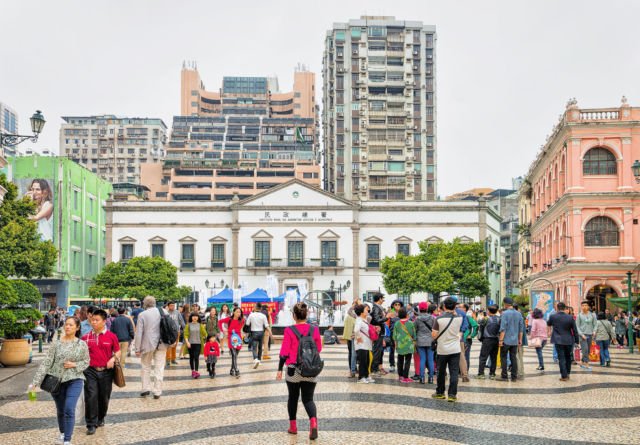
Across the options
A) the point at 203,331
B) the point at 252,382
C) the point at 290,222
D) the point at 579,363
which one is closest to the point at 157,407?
the point at 252,382

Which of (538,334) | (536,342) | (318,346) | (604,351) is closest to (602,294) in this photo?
(604,351)

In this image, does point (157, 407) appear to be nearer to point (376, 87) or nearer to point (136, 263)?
point (136, 263)

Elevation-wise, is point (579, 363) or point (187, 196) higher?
point (187, 196)

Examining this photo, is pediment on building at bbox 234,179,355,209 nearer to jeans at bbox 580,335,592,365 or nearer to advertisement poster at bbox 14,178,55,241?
advertisement poster at bbox 14,178,55,241

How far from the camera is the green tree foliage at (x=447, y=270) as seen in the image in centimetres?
5278

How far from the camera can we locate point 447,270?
173ft

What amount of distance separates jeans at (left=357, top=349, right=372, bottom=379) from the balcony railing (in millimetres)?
46909

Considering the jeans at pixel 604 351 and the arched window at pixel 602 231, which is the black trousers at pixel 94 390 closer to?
the jeans at pixel 604 351

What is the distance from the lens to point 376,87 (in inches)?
3674

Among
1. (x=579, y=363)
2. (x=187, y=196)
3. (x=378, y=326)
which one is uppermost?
(x=187, y=196)

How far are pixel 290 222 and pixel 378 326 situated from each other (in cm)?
4655

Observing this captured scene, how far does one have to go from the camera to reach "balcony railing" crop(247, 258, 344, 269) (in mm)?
62062

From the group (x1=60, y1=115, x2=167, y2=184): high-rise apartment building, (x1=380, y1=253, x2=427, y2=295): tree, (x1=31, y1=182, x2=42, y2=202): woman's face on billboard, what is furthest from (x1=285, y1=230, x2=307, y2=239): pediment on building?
(x1=60, y1=115, x2=167, y2=184): high-rise apartment building

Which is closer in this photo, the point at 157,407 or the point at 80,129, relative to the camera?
the point at 157,407
